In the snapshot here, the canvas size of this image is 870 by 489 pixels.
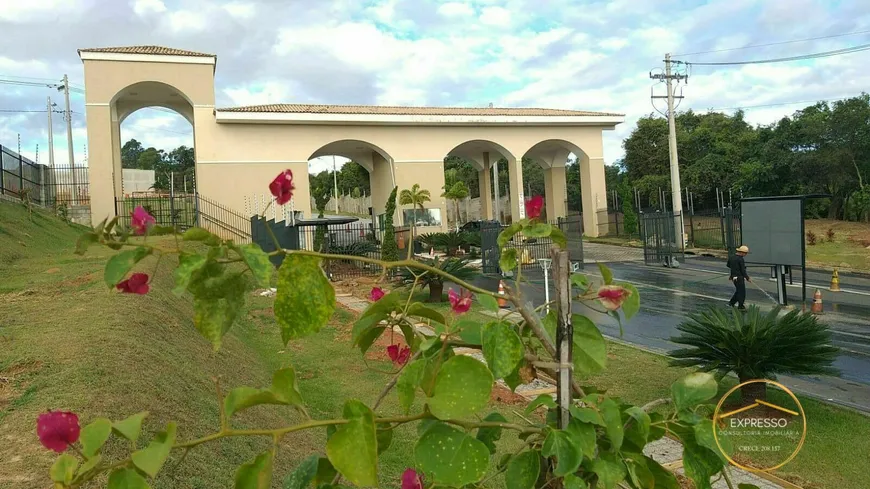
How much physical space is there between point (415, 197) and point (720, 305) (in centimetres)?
1758

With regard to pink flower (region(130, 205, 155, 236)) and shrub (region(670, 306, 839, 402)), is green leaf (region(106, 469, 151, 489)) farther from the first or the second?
shrub (region(670, 306, 839, 402))

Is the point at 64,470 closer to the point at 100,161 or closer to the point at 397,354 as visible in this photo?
the point at 397,354

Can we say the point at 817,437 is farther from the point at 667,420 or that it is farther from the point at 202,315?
the point at 202,315

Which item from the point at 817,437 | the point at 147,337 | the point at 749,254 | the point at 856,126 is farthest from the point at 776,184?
the point at 147,337

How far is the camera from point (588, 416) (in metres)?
1.24

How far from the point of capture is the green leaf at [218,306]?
98cm

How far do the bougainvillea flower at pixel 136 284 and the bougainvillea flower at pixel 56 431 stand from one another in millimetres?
209

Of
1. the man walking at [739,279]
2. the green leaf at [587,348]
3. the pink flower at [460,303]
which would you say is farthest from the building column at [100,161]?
the green leaf at [587,348]

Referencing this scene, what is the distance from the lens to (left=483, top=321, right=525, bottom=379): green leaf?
3.78 ft

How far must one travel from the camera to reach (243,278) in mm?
1032

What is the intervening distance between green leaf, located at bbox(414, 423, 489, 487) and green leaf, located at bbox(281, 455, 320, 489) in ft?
0.81

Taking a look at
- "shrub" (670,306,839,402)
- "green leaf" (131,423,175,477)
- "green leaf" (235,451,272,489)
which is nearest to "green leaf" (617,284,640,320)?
"green leaf" (235,451,272,489)

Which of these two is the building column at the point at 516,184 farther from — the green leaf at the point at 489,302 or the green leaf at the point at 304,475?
the green leaf at the point at 304,475

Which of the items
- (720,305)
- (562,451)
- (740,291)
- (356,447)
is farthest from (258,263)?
(720,305)
